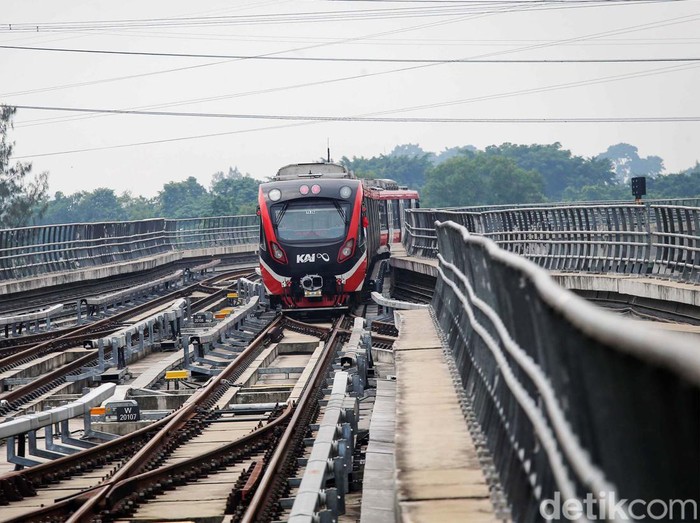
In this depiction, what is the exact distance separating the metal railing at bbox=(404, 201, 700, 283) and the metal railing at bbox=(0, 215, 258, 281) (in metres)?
9.58

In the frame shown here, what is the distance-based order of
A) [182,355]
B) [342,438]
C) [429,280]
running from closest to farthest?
[342,438]
[182,355]
[429,280]

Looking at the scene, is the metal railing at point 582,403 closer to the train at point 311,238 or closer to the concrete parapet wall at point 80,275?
the train at point 311,238

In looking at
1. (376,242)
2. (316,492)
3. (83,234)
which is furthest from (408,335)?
(83,234)

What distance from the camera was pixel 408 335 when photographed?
1379cm

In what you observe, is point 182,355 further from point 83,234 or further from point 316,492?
point 83,234

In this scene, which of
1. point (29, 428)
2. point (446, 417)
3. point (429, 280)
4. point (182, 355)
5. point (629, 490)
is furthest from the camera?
point (429, 280)

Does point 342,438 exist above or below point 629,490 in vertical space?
below

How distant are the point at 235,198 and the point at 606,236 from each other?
4237 inches

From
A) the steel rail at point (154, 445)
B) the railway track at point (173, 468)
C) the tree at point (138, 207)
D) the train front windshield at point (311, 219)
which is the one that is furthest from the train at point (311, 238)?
the tree at point (138, 207)

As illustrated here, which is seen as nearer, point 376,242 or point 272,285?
point 272,285

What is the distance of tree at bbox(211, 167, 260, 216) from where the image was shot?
11906 cm

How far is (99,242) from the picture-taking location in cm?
3681

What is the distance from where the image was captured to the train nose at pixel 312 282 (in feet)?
86.1

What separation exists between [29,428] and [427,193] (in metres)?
151
